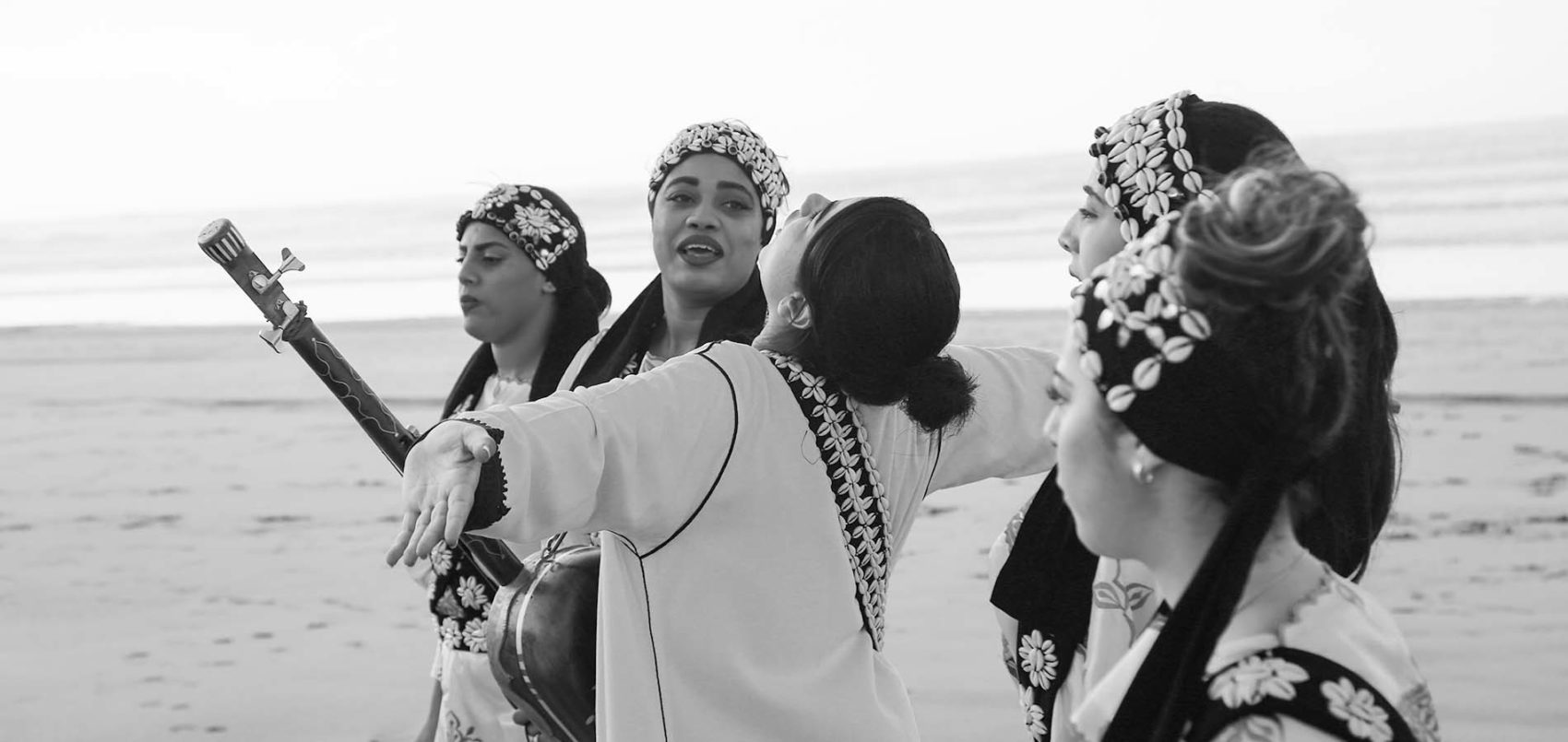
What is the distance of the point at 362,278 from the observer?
76.9 ft

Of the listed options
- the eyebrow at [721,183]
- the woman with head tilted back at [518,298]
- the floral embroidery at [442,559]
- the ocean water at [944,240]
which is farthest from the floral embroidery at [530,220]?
the ocean water at [944,240]

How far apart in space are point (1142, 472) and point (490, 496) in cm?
88

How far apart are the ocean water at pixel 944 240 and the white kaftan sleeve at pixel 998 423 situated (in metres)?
9.13

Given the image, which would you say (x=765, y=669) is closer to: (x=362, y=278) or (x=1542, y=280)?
(x=1542, y=280)

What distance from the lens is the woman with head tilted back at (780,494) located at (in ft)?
7.50

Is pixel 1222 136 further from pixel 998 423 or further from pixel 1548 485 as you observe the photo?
pixel 1548 485

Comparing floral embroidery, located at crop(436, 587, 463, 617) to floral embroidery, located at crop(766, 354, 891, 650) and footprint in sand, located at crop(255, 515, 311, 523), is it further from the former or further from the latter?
footprint in sand, located at crop(255, 515, 311, 523)

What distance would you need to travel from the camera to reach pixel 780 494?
239 cm

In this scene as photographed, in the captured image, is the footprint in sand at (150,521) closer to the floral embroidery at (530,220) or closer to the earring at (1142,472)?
the floral embroidery at (530,220)

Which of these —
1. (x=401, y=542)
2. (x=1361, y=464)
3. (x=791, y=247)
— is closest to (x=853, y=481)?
(x=791, y=247)

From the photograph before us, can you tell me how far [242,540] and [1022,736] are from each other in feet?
16.1

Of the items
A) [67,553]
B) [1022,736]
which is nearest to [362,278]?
[67,553]

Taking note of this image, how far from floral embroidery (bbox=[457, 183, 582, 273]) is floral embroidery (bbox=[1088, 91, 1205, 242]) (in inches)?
89.0

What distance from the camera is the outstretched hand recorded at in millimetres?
1963
